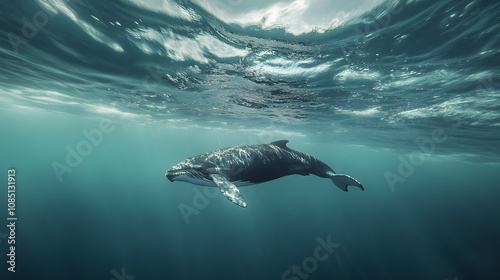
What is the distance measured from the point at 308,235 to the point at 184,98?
88.9 ft

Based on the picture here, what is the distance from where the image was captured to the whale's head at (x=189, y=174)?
6027mm

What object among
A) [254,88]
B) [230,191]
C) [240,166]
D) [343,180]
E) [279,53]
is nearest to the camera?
[230,191]

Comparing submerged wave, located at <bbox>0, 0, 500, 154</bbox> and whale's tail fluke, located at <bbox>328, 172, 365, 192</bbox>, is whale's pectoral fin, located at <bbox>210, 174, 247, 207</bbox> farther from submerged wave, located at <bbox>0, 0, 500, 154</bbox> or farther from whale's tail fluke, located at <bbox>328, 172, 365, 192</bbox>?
submerged wave, located at <bbox>0, 0, 500, 154</bbox>

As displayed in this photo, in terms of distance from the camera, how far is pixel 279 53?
10.3m

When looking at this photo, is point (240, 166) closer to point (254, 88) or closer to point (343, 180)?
point (343, 180)

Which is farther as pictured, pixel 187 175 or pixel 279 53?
pixel 279 53

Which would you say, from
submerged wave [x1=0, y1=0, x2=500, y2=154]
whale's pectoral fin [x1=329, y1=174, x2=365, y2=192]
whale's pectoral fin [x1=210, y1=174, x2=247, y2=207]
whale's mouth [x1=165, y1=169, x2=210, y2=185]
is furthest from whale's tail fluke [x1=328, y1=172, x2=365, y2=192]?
submerged wave [x1=0, y1=0, x2=500, y2=154]

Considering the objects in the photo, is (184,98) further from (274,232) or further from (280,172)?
(274,232)

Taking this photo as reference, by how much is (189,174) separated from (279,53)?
7490 mm

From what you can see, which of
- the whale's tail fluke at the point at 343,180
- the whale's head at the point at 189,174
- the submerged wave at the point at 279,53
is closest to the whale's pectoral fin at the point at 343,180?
the whale's tail fluke at the point at 343,180

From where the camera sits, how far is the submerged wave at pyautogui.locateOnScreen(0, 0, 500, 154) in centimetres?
740

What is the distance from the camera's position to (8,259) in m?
17.4

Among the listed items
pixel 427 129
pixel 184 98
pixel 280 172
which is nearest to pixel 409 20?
pixel 280 172

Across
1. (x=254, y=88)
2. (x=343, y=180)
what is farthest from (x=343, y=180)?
(x=254, y=88)
